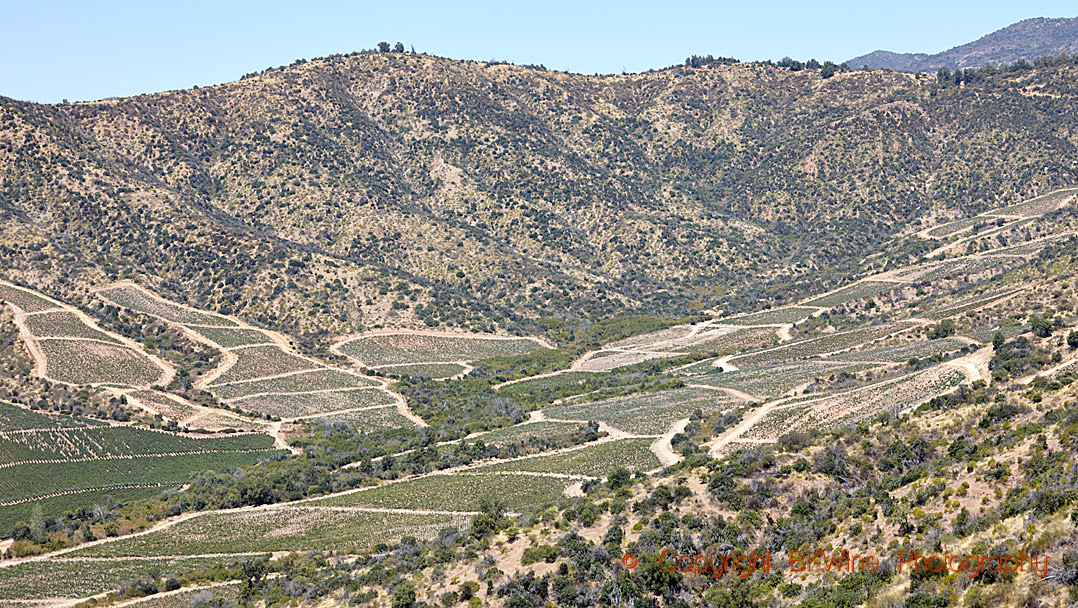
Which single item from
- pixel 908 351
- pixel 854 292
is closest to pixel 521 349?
pixel 854 292

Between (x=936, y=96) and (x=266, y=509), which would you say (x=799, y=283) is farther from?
(x=266, y=509)

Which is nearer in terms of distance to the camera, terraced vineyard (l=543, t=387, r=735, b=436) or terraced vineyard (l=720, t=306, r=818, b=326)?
terraced vineyard (l=543, t=387, r=735, b=436)

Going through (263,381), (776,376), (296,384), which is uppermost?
(263,381)

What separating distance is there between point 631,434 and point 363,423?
31.9m


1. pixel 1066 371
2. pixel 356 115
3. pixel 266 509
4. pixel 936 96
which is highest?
pixel 356 115

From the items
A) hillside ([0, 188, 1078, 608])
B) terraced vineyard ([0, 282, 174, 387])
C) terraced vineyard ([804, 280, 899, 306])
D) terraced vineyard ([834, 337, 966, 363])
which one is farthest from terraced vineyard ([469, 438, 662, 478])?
terraced vineyard ([804, 280, 899, 306])

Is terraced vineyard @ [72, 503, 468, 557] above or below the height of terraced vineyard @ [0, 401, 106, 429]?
below

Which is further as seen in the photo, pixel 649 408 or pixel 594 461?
pixel 649 408

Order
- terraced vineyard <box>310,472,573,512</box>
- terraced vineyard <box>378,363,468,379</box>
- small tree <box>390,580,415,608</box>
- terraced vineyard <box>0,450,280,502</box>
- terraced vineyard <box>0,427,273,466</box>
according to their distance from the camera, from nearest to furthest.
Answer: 1. small tree <box>390,580,415,608</box>
2. terraced vineyard <box>310,472,573,512</box>
3. terraced vineyard <box>0,450,280,502</box>
4. terraced vineyard <box>0,427,273,466</box>
5. terraced vineyard <box>378,363,468,379</box>

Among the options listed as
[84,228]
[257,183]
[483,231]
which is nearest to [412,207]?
[483,231]

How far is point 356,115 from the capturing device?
18438 cm

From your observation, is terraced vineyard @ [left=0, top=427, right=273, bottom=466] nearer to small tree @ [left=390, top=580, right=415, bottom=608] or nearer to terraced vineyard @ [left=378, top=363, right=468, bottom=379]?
terraced vineyard @ [left=378, top=363, right=468, bottom=379]

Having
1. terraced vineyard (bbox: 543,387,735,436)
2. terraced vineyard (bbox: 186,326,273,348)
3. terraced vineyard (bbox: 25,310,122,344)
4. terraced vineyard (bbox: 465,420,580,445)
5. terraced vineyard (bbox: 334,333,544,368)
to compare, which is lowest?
terraced vineyard (bbox: 465,420,580,445)

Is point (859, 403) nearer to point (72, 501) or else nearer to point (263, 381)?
point (72, 501)
